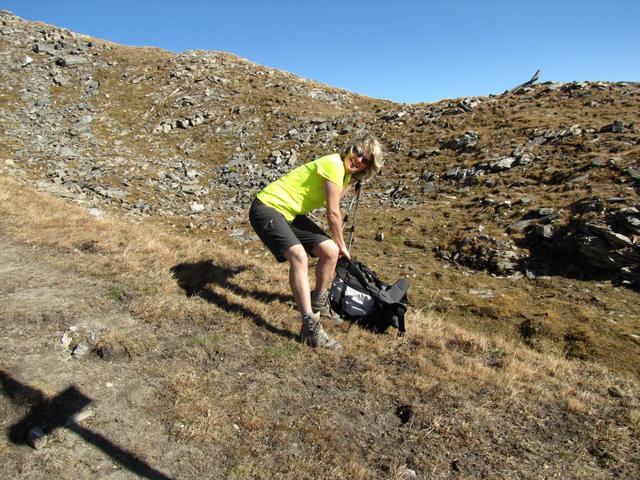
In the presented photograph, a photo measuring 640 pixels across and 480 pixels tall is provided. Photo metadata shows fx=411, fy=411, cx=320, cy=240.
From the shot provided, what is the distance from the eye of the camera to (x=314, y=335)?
5.21 meters

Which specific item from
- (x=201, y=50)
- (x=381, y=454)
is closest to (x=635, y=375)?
(x=381, y=454)

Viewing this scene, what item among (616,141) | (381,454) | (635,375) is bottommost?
(635,375)

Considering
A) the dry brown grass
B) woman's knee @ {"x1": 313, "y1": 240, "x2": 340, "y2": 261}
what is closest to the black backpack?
the dry brown grass

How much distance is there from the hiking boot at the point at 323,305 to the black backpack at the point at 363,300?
0.09 metres

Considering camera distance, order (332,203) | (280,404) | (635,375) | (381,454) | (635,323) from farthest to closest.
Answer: (635,323)
(635,375)
(332,203)
(280,404)
(381,454)

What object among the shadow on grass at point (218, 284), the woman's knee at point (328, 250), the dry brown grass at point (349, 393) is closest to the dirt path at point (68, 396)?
the dry brown grass at point (349, 393)

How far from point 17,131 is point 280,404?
27.7m

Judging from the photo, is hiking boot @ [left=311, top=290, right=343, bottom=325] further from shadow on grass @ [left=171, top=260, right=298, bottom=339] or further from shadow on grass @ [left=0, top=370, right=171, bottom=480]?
shadow on grass @ [left=0, top=370, right=171, bottom=480]

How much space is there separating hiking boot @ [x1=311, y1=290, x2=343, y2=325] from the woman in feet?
1.18

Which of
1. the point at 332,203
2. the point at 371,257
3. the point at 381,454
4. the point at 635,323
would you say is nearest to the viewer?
the point at 381,454

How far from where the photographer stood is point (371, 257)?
50.3 ft

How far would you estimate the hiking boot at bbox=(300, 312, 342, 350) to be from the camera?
5.19 metres

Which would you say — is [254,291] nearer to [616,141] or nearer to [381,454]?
[381,454]

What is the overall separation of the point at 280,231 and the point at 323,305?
4.69 ft
